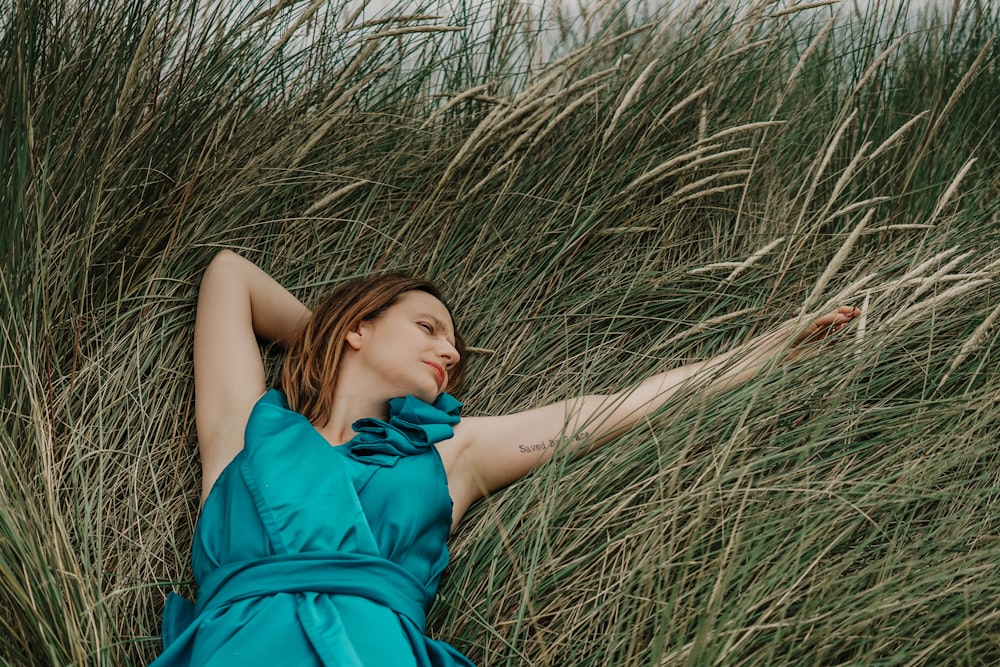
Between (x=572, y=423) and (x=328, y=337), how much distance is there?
682mm

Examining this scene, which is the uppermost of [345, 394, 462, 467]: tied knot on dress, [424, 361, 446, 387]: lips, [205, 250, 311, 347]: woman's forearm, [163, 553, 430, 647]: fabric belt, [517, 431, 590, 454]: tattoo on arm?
[205, 250, 311, 347]: woman's forearm

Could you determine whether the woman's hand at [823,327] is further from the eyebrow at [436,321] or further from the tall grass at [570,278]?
the eyebrow at [436,321]

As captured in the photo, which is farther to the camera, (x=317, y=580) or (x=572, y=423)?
(x=572, y=423)

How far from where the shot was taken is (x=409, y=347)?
241 cm

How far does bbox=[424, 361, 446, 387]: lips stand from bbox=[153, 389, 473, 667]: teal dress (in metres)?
0.13

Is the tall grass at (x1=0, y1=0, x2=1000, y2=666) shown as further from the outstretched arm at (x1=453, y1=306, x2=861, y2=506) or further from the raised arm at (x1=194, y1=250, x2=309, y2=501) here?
the raised arm at (x1=194, y1=250, x2=309, y2=501)

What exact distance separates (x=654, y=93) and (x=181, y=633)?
2.07 metres

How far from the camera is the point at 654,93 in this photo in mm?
2980

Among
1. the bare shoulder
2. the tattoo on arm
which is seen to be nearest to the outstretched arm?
the tattoo on arm

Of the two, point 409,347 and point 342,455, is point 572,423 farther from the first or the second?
point 342,455

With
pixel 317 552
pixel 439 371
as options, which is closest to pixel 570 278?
pixel 439 371

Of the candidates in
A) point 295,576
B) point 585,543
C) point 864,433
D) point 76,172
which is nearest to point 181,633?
point 295,576

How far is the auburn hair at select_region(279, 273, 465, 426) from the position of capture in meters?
2.42

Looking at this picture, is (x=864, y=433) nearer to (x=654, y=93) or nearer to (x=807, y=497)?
(x=807, y=497)
